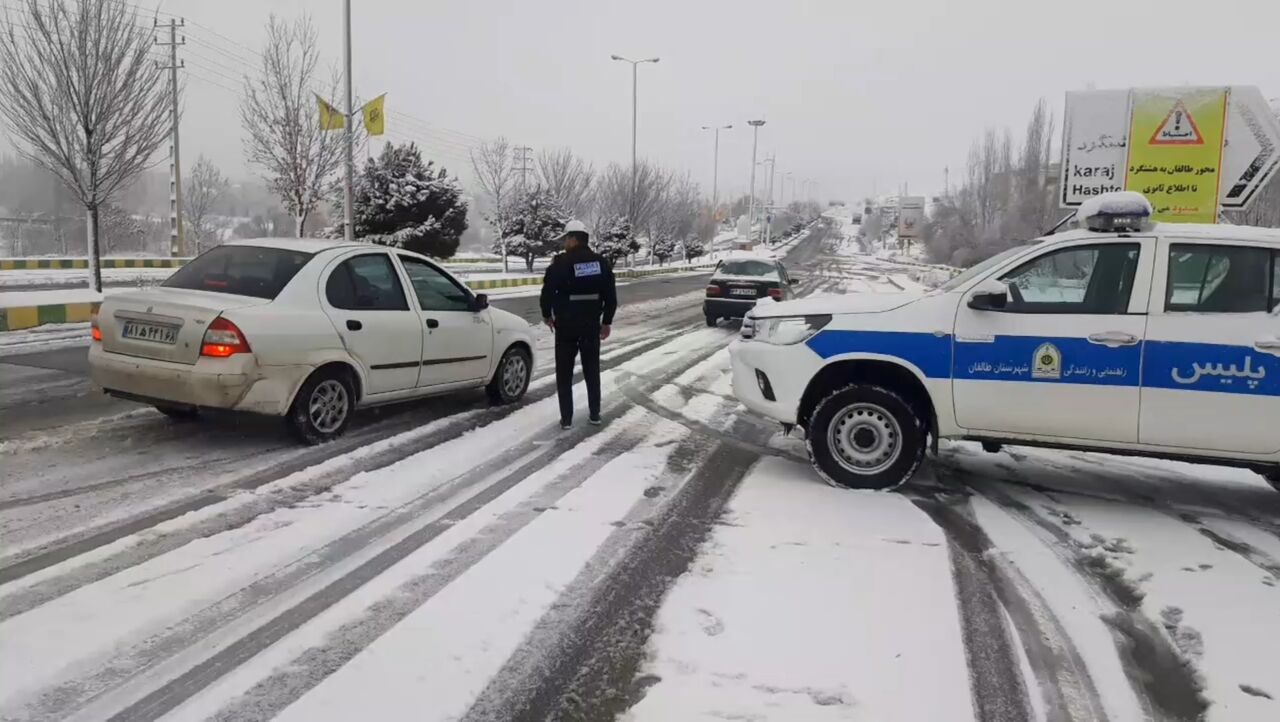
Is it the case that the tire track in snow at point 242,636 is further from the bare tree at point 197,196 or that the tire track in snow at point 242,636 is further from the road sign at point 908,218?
the road sign at point 908,218

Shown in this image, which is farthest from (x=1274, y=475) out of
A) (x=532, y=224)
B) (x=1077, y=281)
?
(x=532, y=224)

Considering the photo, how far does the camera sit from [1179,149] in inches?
506

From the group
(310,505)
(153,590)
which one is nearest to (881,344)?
(310,505)

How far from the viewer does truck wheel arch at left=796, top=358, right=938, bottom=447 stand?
5551 mm

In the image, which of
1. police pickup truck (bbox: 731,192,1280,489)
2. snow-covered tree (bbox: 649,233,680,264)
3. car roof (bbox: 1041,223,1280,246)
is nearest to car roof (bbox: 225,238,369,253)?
police pickup truck (bbox: 731,192,1280,489)

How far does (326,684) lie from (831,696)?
1818mm

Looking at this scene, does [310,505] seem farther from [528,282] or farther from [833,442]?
[528,282]

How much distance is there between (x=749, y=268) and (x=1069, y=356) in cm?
1284

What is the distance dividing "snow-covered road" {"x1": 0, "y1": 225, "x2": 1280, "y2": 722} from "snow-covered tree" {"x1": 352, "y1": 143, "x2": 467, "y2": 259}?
24525mm

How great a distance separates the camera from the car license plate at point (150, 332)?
19.0 ft

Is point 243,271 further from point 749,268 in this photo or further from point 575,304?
point 749,268

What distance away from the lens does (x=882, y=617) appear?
12.0 feet

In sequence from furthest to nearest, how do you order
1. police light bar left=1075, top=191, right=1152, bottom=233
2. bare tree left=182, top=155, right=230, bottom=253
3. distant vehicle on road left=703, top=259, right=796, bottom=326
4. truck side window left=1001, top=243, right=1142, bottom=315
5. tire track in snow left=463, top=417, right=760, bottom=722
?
1. bare tree left=182, top=155, right=230, bottom=253
2. distant vehicle on road left=703, top=259, right=796, bottom=326
3. police light bar left=1075, top=191, right=1152, bottom=233
4. truck side window left=1001, top=243, right=1142, bottom=315
5. tire track in snow left=463, top=417, right=760, bottom=722

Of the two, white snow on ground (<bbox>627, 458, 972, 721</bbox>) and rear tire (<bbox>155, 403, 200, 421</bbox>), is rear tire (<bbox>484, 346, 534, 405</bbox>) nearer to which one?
rear tire (<bbox>155, 403, 200, 421</bbox>)
